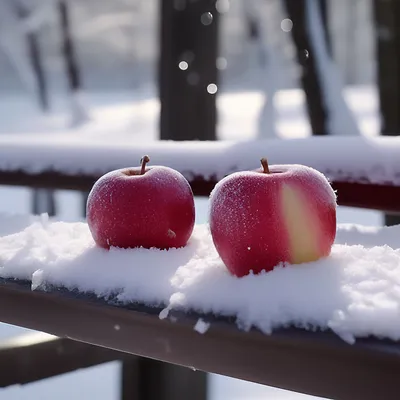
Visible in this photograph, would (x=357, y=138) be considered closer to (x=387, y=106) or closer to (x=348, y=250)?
(x=348, y=250)

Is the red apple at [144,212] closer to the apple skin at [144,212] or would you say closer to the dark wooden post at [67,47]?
the apple skin at [144,212]

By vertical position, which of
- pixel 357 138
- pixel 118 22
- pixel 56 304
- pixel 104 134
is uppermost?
pixel 118 22

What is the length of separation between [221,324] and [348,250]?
248mm

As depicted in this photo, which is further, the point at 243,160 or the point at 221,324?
the point at 243,160

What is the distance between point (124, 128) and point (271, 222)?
7943 mm

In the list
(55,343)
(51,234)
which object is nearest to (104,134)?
(55,343)

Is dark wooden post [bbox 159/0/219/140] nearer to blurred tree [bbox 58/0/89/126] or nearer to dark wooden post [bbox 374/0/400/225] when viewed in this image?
dark wooden post [bbox 374/0/400/225]

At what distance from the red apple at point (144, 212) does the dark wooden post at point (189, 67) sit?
1.12 m

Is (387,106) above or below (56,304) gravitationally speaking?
above

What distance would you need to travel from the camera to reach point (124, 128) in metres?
8.43

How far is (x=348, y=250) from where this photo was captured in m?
0.69

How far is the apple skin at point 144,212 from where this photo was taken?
0.74 metres

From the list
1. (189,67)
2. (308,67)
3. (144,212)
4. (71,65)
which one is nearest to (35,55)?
(71,65)

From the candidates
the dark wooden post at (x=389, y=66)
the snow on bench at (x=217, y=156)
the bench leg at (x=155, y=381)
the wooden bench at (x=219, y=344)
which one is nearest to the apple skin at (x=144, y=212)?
the wooden bench at (x=219, y=344)
